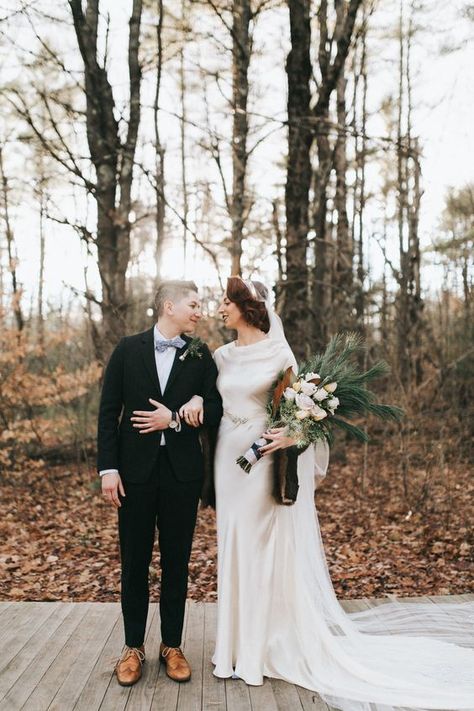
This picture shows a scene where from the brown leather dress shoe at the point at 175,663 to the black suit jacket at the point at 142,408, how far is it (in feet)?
3.09

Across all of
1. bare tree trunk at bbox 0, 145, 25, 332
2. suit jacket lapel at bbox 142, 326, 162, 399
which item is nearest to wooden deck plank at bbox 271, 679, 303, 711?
suit jacket lapel at bbox 142, 326, 162, 399

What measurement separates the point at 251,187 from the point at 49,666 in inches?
505

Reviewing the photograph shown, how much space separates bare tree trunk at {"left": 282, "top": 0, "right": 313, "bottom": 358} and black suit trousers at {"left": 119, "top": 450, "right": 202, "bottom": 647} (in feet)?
15.1

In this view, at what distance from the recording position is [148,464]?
11.0 feet

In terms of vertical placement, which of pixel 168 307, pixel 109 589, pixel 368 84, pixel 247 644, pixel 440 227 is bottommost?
pixel 109 589

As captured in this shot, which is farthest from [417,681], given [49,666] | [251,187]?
[251,187]

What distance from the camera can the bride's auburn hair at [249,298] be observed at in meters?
3.54

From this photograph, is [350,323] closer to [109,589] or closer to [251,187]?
[109,589]

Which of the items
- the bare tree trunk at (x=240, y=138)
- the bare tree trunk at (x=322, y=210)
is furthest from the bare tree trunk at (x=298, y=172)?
the bare tree trunk at (x=240, y=138)

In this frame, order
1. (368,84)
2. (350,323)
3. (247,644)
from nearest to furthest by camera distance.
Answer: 1. (247,644)
2. (350,323)
3. (368,84)

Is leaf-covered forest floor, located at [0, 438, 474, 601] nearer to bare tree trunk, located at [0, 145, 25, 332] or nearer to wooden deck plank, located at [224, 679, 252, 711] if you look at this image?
wooden deck plank, located at [224, 679, 252, 711]

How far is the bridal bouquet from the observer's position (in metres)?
3.35

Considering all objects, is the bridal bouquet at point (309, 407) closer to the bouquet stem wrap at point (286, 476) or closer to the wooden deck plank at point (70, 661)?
the bouquet stem wrap at point (286, 476)

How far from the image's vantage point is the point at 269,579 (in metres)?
3.47
